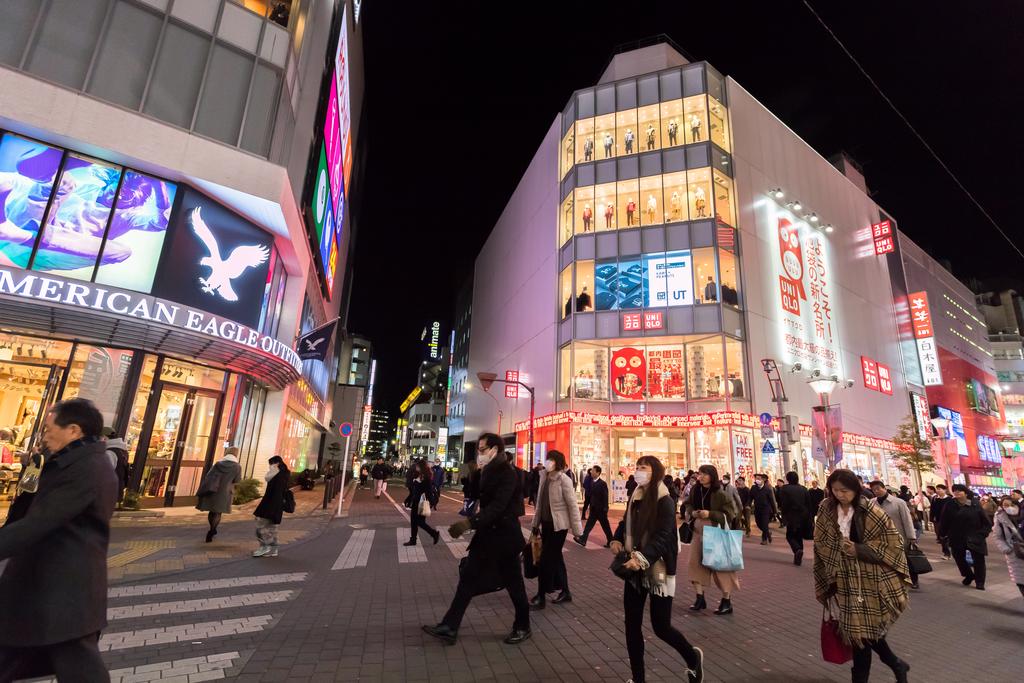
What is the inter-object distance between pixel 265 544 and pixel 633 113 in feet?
98.0

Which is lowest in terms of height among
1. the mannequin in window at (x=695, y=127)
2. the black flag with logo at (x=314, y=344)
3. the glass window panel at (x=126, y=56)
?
the black flag with logo at (x=314, y=344)

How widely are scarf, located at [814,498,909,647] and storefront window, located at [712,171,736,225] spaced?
26058mm

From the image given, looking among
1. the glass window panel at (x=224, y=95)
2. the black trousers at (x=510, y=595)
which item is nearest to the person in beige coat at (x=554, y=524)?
the black trousers at (x=510, y=595)

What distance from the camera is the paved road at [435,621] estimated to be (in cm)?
398

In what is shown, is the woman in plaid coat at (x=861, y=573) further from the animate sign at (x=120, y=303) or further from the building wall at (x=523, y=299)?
the building wall at (x=523, y=299)

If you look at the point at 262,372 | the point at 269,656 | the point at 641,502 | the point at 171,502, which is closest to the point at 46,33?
the point at 262,372

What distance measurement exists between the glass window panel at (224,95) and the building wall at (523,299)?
18.7 m

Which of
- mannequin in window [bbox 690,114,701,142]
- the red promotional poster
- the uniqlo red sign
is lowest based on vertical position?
the red promotional poster

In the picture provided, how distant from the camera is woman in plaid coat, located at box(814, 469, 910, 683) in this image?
137 inches

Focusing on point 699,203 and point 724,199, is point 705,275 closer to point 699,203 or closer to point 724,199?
point 699,203

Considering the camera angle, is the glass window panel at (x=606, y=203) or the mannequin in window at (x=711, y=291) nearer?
the mannequin in window at (x=711, y=291)

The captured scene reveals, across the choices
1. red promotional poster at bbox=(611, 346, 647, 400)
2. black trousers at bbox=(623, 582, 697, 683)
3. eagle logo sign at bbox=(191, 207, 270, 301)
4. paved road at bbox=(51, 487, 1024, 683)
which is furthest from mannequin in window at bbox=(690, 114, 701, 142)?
black trousers at bbox=(623, 582, 697, 683)

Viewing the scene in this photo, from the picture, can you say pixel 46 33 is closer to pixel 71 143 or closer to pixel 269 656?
pixel 71 143

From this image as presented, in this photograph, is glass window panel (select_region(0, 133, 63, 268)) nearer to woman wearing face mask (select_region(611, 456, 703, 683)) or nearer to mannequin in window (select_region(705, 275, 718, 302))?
woman wearing face mask (select_region(611, 456, 703, 683))
